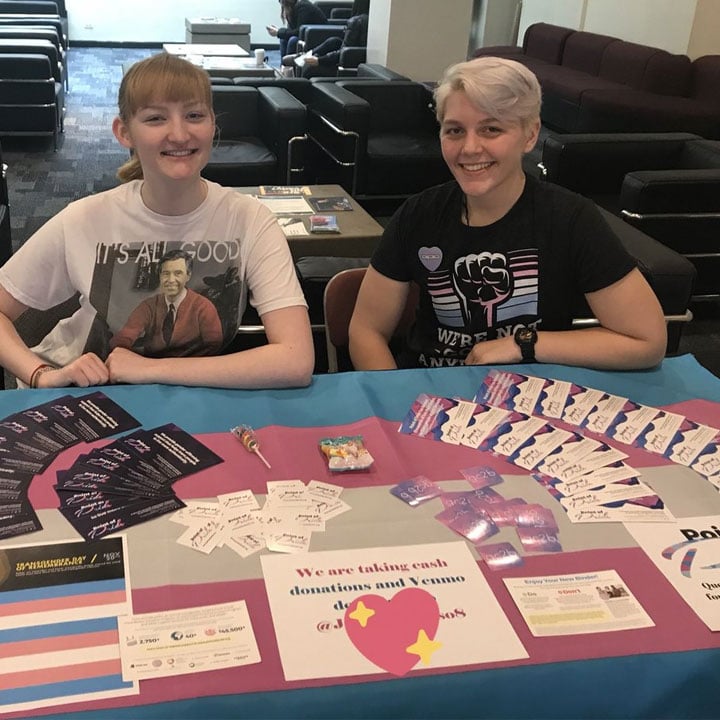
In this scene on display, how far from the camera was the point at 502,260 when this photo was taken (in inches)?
70.1

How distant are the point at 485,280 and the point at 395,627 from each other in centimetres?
95

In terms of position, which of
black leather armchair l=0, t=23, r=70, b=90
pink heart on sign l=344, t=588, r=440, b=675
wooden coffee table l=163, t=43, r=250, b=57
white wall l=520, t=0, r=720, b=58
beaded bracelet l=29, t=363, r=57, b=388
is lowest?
wooden coffee table l=163, t=43, r=250, b=57

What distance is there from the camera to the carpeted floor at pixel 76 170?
148 inches

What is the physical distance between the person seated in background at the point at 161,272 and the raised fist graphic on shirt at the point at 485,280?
36 cm

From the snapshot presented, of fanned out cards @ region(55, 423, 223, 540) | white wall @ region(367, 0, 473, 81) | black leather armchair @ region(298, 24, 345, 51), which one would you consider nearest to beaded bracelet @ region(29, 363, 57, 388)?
fanned out cards @ region(55, 423, 223, 540)

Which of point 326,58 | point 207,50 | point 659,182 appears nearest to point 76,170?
point 207,50

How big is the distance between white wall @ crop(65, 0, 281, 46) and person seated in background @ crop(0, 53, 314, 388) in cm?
1047

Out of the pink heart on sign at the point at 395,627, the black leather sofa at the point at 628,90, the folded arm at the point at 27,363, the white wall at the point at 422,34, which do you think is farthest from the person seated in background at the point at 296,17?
the pink heart on sign at the point at 395,627

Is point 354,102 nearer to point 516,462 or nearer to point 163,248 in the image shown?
point 163,248

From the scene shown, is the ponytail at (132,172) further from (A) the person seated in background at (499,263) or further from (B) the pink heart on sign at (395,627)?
(B) the pink heart on sign at (395,627)

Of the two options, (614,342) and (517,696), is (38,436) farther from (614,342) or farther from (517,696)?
(614,342)

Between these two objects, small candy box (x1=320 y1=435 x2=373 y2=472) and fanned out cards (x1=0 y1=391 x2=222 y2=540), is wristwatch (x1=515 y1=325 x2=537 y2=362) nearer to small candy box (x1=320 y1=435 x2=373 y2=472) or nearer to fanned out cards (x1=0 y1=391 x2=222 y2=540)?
small candy box (x1=320 y1=435 x2=373 y2=472)

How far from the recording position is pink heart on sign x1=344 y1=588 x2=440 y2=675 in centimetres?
98

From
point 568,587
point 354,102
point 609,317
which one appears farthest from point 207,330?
point 354,102
